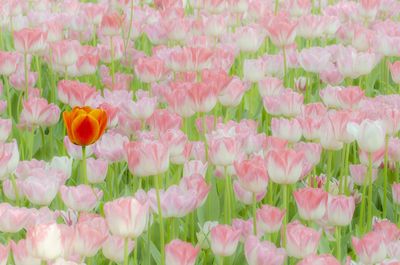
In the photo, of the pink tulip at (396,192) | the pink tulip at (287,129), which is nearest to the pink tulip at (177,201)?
the pink tulip at (287,129)

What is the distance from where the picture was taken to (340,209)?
7.59 ft

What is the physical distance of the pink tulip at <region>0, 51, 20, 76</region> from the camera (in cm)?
364

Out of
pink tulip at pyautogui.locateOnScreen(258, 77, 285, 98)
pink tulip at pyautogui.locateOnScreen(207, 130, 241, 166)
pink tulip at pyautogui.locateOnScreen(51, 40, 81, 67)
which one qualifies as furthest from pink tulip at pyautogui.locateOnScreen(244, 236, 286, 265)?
pink tulip at pyautogui.locateOnScreen(51, 40, 81, 67)

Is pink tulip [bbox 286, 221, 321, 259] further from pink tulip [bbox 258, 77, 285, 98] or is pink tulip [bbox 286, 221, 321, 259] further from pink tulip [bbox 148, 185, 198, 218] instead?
pink tulip [bbox 258, 77, 285, 98]

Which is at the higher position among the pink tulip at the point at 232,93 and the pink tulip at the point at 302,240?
the pink tulip at the point at 232,93

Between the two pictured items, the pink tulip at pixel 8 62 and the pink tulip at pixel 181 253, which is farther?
the pink tulip at pixel 8 62

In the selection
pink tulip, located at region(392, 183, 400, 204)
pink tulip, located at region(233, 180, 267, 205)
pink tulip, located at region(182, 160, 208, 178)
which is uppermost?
pink tulip, located at region(182, 160, 208, 178)

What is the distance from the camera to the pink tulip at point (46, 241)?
6.04 ft

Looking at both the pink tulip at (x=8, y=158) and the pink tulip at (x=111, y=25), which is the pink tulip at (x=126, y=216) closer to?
the pink tulip at (x=8, y=158)

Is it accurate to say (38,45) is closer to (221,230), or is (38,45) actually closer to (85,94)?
(85,94)

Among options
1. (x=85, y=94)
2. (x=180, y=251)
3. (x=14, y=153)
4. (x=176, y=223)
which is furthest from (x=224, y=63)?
(x=180, y=251)

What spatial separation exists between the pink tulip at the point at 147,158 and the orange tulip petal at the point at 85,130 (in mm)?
145

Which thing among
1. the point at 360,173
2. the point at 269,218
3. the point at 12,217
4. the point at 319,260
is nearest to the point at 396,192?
the point at 360,173

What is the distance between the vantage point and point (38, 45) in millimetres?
3736
